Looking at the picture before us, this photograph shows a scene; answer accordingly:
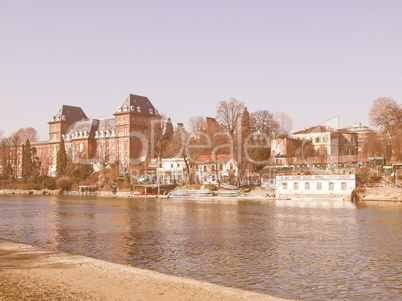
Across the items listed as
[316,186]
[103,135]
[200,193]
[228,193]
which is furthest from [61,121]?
[316,186]

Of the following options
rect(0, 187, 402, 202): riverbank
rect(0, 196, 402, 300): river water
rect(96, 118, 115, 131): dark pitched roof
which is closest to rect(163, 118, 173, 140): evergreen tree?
Result: rect(0, 187, 402, 202): riverbank

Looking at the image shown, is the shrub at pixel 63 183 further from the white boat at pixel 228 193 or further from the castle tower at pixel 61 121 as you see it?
the castle tower at pixel 61 121

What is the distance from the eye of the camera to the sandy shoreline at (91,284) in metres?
13.1

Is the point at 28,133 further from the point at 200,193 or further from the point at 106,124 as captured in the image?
the point at 200,193

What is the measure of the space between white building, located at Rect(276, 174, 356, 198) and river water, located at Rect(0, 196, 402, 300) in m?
23.3

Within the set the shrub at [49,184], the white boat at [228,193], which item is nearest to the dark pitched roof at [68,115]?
the shrub at [49,184]

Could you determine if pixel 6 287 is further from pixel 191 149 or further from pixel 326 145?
pixel 326 145

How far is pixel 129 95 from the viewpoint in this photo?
14338cm

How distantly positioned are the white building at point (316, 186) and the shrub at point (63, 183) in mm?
59693

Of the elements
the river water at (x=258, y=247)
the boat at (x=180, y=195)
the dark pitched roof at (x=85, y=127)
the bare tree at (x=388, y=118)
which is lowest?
the river water at (x=258, y=247)

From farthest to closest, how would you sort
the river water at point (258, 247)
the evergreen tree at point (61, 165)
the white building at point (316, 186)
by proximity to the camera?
the evergreen tree at point (61, 165) → the white building at point (316, 186) → the river water at point (258, 247)

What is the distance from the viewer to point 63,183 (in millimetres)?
111688

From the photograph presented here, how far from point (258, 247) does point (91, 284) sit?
12.6m

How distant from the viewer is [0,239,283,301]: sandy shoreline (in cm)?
1308
